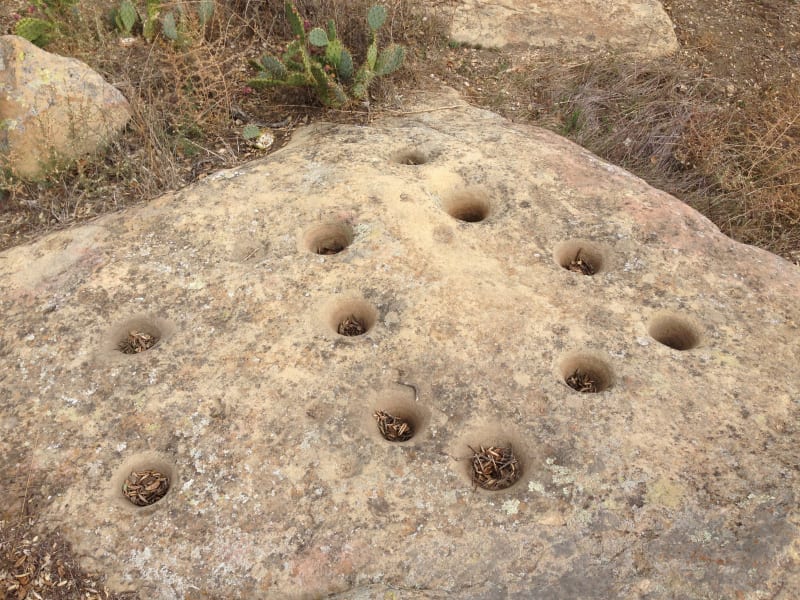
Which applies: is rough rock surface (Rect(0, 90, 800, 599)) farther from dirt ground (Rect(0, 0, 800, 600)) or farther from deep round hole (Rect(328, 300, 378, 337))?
dirt ground (Rect(0, 0, 800, 600))

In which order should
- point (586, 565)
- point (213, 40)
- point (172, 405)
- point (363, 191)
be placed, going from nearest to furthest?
point (586, 565) < point (172, 405) < point (363, 191) < point (213, 40)

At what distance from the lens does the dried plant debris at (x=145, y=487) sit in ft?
9.51

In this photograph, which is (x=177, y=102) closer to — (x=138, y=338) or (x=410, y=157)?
(x=410, y=157)

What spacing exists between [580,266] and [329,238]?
1434 millimetres

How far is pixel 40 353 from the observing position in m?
3.33

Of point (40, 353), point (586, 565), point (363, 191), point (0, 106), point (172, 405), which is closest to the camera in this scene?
point (586, 565)

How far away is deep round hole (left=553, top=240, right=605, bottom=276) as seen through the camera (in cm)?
379

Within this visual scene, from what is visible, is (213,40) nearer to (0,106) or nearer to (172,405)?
(0,106)

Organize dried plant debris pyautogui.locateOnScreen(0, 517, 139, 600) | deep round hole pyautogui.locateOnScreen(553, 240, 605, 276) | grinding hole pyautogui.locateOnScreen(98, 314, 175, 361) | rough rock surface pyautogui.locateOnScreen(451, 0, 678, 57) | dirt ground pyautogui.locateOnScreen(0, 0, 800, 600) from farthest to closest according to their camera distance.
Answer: rough rock surface pyautogui.locateOnScreen(451, 0, 678, 57)
dirt ground pyautogui.locateOnScreen(0, 0, 800, 600)
deep round hole pyautogui.locateOnScreen(553, 240, 605, 276)
grinding hole pyautogui.locateOnScreen(98, 314, 175, 361)
dried plant debris pyautogui.locateOnScreen(0, 517, 139, 600)

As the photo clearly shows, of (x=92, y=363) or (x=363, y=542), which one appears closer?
(x=363, y=542)

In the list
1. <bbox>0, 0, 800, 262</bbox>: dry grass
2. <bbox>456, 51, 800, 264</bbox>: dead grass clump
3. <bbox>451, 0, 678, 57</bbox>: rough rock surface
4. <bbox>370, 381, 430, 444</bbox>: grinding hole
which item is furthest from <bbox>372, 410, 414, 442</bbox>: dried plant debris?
<bbox>451, 0, 678, 57</bbox>: rough rock surface

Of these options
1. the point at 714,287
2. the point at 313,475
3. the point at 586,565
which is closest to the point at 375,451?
the point at 313,475

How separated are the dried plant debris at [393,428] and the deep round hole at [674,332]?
132 cm

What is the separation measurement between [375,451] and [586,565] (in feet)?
3.10
